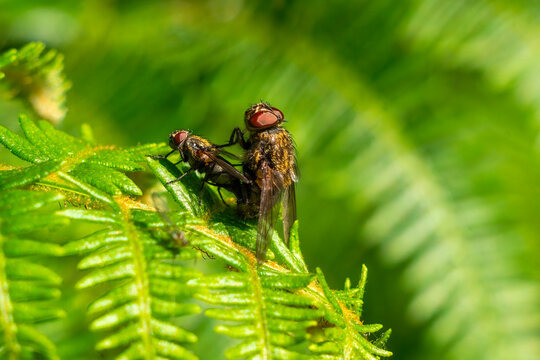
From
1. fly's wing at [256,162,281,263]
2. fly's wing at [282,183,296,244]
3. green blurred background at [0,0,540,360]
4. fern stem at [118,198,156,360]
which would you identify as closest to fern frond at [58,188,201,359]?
fern stem at [118,198,156,360]

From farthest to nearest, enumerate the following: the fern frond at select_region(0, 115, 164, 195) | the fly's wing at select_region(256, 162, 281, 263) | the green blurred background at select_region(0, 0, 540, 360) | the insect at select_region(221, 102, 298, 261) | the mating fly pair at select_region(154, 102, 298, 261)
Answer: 1. the green blurred background at select_region(0, 0, 540, 360)
2. the insect at select_region(221, 102, 298, 261)
3. the mating fly pair at select_region(154, 102, 298, 261)
4. the fly's wing at select_region(256, 162, 281, 263)
5. the fern frond at select_region(0, 115, 164, 195)

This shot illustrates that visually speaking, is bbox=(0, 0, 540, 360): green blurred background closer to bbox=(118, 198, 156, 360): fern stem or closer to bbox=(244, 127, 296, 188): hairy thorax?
bbox=(244, 127, 296, 188): hairy thorax

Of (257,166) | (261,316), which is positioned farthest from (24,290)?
(257,166)

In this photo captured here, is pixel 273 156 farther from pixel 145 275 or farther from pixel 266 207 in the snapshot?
pixel 145 275

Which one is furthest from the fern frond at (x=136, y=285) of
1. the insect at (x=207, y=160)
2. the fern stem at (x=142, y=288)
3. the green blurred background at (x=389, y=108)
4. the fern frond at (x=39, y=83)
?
the green blurred background at (x=389, y=108)

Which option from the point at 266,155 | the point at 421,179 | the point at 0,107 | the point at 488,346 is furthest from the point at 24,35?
the point at 488,346

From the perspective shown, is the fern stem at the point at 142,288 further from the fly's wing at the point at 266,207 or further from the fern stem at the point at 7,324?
the fly's wing at the point at 266,207

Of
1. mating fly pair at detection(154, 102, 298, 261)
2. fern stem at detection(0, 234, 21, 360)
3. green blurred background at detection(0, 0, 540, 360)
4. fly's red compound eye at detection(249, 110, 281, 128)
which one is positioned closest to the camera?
fern stem at detection(0, 234, 21, 360)
